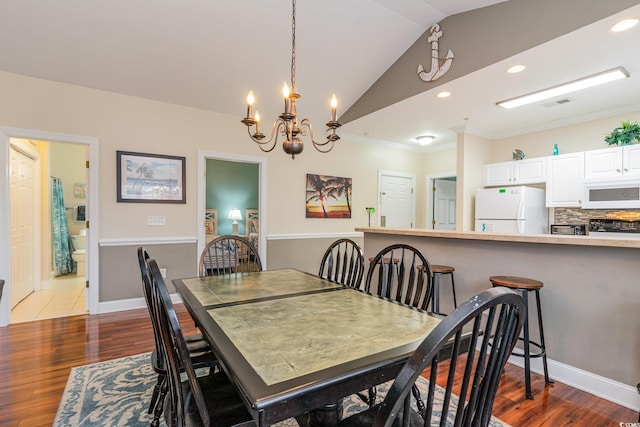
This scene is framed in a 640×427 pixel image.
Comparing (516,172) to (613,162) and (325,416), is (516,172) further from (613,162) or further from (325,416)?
(325,416)

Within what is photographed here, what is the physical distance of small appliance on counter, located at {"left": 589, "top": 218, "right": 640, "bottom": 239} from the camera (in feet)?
10.8

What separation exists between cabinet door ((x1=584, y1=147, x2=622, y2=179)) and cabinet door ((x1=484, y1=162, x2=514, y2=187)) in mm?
903

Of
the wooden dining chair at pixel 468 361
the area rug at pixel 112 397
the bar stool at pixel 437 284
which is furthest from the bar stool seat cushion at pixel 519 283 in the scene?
the wooden dining chair at pixel 468 361

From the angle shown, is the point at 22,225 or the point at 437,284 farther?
the point at 22,225

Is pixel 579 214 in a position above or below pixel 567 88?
below

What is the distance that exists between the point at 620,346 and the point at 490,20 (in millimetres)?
2733

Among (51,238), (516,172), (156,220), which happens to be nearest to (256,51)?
(156,220)

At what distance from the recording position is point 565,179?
13.4 feet

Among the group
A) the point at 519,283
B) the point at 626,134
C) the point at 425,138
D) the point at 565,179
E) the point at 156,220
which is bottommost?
the point at 519,283

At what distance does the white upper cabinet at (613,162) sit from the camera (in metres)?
3.50

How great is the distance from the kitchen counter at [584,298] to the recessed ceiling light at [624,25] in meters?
1.60

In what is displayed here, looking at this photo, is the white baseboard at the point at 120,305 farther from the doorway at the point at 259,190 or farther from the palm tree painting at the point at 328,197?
the palm tree painting at the point at 328,197

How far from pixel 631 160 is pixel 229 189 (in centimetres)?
750

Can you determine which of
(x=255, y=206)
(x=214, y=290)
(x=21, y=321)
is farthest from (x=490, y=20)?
(x=255, y=206)
